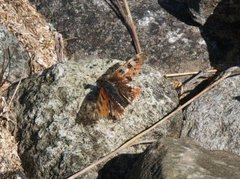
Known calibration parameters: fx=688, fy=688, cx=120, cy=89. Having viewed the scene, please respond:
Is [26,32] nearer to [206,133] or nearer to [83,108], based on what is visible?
[83,108]

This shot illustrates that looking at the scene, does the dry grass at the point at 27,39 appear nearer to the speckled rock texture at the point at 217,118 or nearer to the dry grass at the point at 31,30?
the dry grass at the point at 31,30

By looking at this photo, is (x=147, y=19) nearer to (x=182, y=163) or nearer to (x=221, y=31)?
(x=221, y=31)

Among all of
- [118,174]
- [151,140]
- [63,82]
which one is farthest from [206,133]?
[63,82]

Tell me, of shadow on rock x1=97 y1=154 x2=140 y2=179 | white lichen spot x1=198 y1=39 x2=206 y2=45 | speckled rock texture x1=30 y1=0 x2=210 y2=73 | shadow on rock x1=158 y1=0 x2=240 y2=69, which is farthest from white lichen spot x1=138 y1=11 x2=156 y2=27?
shadow on rock x1=97 y1=154 x2=140 y2=179

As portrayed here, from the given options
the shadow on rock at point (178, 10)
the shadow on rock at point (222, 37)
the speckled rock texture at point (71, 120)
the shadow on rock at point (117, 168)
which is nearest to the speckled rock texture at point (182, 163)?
the shadow on rock at point (117, 168)

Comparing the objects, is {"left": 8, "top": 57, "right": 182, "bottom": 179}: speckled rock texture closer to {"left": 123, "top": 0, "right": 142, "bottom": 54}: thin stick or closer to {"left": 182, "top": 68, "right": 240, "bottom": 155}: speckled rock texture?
{"left": 182, "top": 68, "right": 240, "bottom": 155}: speckled rock texture

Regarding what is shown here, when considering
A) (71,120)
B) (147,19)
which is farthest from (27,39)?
(71,120)

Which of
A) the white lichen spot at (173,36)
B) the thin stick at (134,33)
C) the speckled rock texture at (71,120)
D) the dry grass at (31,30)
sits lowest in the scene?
the speckled rock texture at (71,120)
